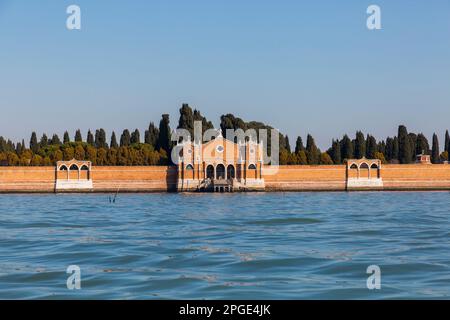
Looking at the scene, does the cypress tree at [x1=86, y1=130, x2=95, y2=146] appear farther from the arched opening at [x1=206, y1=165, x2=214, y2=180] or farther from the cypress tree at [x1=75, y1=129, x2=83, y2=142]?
the arched opening at [x1=206, y1=165, x2=214, y2=180]

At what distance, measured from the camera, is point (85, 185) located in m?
50.4

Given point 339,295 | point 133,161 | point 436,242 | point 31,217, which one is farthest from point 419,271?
point 133,161

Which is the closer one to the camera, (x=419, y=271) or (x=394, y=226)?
(x=419, y=271)

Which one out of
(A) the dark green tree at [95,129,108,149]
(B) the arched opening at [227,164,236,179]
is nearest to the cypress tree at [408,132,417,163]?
(B) the arched opening at [227,164,236,179]

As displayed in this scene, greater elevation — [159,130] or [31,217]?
[159,130]

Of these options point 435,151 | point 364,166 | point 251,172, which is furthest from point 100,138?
point 435,151

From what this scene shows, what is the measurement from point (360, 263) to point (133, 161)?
4323 cm

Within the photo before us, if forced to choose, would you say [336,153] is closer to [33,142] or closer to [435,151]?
[435,151]

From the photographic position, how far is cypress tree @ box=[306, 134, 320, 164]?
54531mm

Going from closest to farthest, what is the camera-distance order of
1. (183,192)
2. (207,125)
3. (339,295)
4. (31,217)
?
(339,295), (31,217), (183,192), (207,125)

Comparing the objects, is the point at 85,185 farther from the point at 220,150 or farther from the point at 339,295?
the point at 339,295

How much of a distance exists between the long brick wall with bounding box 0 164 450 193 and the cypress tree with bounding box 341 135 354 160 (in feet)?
14.1

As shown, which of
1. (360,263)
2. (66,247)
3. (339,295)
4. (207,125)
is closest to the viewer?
(339,295)

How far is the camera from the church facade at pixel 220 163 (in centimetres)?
5038
